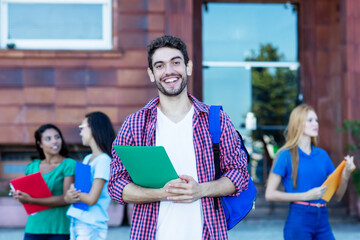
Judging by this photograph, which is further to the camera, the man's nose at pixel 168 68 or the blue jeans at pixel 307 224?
the blue jeans at pixel 307 224

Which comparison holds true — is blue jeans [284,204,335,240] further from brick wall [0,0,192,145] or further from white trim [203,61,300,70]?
white trim [203,61,300,70]

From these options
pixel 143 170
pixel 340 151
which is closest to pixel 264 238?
pixel 340 151

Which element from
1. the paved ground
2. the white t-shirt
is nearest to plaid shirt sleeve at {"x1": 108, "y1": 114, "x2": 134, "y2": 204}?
the white t-shirt

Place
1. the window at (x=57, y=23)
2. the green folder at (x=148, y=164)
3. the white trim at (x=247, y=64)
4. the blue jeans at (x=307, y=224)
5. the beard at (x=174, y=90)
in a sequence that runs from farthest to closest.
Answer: the white trim at (x=247, y=64) → the window at (x=57, y=23) → the blue jeans at (x=307, y=224) → the beard at (x=174, y=90) → the green folder at (x=148, y=164)

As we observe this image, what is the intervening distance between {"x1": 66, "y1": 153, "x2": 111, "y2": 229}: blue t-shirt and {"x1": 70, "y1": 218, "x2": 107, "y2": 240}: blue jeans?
0.05 metres

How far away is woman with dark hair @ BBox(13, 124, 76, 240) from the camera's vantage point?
4371mm

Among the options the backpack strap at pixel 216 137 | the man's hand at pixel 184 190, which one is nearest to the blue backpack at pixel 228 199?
the backpack strap at pixel 216 137

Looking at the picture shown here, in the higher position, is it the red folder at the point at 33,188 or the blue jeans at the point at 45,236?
the red folder at the point at 33,188

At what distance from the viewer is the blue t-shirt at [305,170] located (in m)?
4.37

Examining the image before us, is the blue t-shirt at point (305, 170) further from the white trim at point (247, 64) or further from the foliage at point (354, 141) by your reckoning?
the white trim at point (247, 64)

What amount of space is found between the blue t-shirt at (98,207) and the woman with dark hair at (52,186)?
222mm

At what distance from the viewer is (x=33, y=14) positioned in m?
9.09

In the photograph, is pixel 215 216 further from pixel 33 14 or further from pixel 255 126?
pixel 255 126

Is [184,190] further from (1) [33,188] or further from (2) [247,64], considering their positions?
(2) [247,64]
